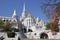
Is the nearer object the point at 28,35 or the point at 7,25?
the point at 28,35

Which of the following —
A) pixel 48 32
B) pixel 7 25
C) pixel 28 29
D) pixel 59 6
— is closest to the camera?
pixel 59 6

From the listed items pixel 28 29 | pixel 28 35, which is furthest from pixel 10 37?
pixel 28 29

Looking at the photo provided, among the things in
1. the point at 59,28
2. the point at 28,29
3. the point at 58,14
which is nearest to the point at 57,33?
the point at 59,28

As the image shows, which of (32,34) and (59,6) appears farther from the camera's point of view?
(32,34)

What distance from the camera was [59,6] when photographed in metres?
15.5

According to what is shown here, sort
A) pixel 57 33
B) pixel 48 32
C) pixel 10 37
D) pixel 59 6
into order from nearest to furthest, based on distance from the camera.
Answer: pixel 59 6 → pixel 10 37 → pixel 57 33 → pixel 48 32

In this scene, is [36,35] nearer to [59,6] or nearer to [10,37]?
[10,37]

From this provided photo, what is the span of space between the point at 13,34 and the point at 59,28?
530 inches

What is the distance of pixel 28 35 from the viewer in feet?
213

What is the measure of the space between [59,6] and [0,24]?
5431cm

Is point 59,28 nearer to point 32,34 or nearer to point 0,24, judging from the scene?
point 32,34

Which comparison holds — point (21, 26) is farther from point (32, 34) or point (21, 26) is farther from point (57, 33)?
point (57, 33)

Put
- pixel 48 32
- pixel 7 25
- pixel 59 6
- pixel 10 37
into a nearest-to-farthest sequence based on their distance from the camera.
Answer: pixel 59 6 < pixel 10 37 < pixel 48 32 < pixel 7 25

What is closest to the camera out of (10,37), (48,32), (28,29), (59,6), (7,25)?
(59,6)
